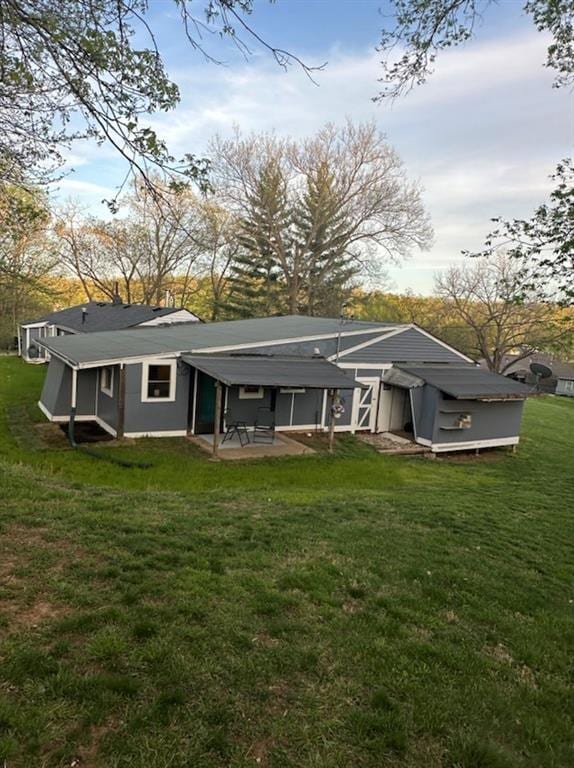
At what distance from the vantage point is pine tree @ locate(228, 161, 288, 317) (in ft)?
108

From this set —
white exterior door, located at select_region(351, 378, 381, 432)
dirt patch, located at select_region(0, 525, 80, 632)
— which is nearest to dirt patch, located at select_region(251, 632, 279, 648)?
dirt patch, located at select_region(0, 525, 80, 632)

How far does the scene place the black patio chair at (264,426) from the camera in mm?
13781

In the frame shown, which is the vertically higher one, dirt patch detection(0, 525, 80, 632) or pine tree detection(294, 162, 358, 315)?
pine tree detection(294, 162, 358, 315)

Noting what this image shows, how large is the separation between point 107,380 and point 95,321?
1529cm

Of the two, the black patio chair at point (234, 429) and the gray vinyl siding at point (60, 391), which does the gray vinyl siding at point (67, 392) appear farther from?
the black patio chair at point (234, 429)

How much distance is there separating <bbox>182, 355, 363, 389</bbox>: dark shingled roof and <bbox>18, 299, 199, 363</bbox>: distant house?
12122 mm

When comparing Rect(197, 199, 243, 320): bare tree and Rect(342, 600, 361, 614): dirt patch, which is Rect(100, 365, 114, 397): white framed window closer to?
Rect(342, 600, 361, 614): dirt patch

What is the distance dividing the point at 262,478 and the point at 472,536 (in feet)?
17.1

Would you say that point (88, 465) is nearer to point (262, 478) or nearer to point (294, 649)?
point (262, 478)

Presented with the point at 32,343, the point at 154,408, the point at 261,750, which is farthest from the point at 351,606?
the point at 32,343

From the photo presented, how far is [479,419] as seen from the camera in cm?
1588

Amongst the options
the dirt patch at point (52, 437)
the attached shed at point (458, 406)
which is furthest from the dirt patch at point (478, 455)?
the dirt patch at point (52, 437)

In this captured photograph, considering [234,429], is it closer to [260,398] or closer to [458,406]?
[260,398]

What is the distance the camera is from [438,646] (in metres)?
3.51
